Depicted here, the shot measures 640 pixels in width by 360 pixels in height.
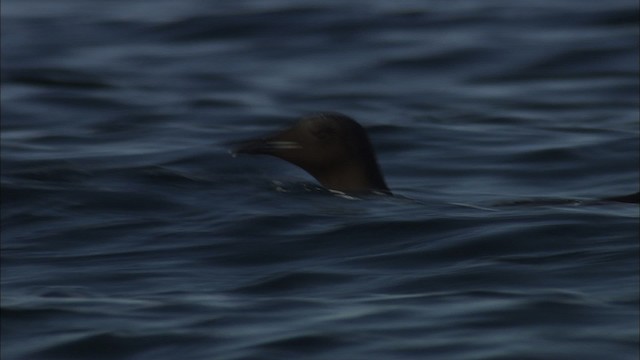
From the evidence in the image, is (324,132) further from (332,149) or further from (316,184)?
(316,184)

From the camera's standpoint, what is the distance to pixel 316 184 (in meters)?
12.4

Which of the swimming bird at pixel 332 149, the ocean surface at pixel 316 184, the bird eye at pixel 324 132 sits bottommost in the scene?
the ocean surface at pixel 316 184

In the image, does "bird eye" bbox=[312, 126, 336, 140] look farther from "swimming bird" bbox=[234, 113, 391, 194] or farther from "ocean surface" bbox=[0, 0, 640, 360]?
"ocean surface" bbox=[0, 0, 640, 360]

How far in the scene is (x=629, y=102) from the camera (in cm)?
1566

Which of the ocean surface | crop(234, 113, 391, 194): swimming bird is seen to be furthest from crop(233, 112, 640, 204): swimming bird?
the ocean surface

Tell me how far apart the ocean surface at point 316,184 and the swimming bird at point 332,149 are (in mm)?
175

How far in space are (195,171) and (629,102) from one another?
3767 mm

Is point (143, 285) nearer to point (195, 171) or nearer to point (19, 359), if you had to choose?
point (19, 359)

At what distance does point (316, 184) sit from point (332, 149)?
42cm

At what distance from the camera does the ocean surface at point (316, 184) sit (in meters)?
8.70

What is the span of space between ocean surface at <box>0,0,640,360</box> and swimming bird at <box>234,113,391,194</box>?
175 millimetres

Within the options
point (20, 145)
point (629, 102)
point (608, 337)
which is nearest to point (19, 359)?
point (608, 337)

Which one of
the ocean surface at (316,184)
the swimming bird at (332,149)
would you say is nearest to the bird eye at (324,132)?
the swimming bird at (332,149)

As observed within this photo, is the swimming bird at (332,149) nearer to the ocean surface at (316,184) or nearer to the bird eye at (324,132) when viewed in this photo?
the bird eye at (324,132)
